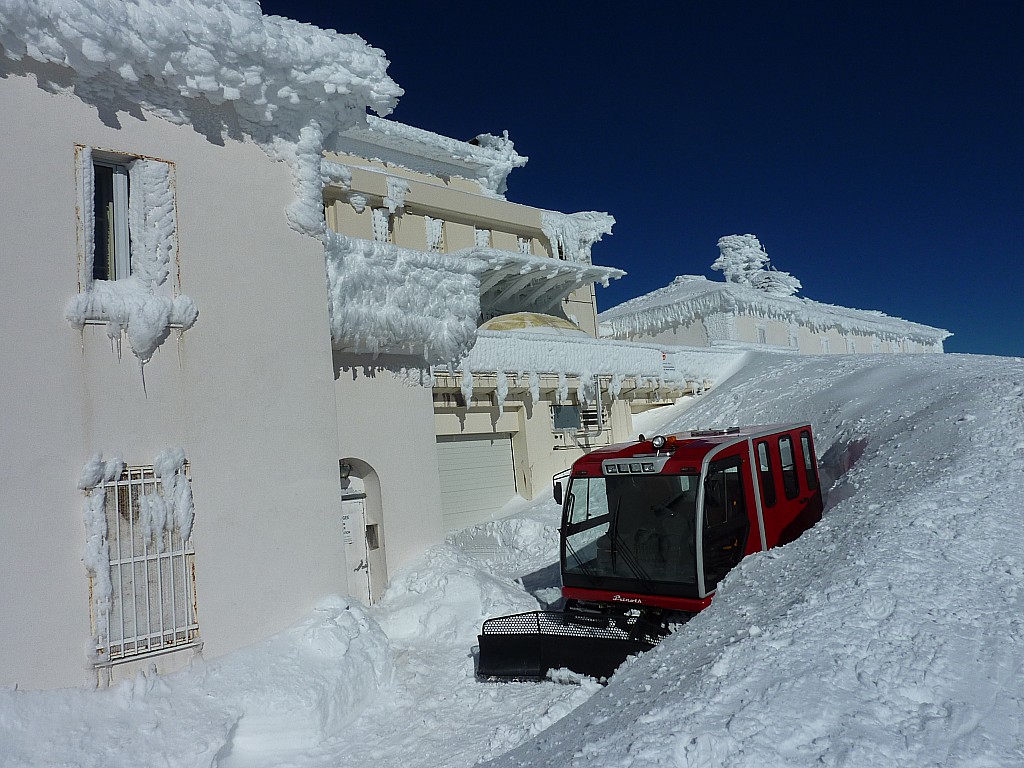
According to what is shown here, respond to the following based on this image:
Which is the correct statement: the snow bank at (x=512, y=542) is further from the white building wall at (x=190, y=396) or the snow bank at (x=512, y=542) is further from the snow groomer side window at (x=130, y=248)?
the snow groomer side window at (x=130, y=248)

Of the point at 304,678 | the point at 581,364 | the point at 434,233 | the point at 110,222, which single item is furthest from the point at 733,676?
the point at 434,233

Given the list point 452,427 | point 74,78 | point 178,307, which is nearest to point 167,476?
point 178,307

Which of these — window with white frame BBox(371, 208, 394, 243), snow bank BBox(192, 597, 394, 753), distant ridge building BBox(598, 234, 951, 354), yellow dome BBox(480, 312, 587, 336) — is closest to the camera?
snow bank BBox(192, 597, 394, 753)

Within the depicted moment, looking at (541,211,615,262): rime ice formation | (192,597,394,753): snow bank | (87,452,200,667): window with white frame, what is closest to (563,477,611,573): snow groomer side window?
(192,597,394,753): snow bank

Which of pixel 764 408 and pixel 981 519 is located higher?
pixel 764 408

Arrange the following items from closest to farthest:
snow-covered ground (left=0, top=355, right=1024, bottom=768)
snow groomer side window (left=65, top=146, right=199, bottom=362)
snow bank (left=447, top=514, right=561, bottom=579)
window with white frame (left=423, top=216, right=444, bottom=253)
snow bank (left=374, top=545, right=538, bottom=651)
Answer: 1. snow-covered ground (left=0, top=355, right=1024, bottom=768)
2. snow groomer side window (left=65, top=146, right=199, bottom=362)
3. snow bank (left=374, top=545, right=538, bottom=651)
4. snow bank (left=447, top=514, right=561, bottom=579)
5. window with white frame (left=423, top=216, right=444, bottom=253)

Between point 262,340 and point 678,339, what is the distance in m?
25.2

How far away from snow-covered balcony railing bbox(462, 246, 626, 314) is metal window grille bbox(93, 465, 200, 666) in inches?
594

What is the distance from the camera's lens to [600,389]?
18.5 meters

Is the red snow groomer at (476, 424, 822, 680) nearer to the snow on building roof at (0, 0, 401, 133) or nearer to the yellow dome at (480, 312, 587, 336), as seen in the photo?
the snow on building roof at (0, 0, 401, 133)

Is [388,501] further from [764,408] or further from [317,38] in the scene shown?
[764,408]

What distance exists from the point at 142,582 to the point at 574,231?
64.5 ft

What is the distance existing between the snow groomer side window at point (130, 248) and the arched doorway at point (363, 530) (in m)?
3.49

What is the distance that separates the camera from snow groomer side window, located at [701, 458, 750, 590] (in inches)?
280
